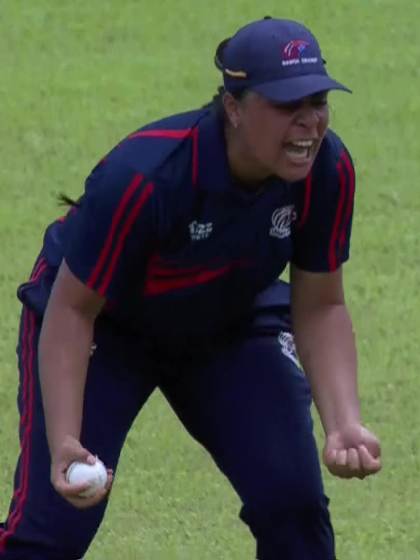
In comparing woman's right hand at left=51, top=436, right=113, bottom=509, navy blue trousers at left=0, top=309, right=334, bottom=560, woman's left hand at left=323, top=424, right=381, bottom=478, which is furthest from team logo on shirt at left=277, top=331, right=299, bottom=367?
woman's right hand at left=51, top=436, right=113, bottom=509

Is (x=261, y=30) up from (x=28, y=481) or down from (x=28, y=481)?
up

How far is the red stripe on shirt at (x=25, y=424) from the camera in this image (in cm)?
534

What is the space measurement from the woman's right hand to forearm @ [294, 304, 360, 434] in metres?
0.62

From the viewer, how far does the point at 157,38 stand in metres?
12.2

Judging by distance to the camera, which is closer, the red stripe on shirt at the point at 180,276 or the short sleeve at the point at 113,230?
the short sleeve at the point at 113,230

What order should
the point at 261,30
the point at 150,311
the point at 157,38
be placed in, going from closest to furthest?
the point at 261,30 → the point at 150,311 → the point at 157,38

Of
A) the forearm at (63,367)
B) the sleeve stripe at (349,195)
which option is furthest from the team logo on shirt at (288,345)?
the forearm at (63,367)

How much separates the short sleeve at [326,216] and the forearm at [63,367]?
1.97ft

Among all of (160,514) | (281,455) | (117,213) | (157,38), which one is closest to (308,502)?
(281,455)

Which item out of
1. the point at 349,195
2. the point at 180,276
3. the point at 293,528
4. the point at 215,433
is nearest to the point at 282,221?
the point at 349,195

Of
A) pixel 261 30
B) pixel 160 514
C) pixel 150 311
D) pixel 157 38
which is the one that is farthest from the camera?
pixel 157 38

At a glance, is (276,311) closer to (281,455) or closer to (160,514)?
(281,455)

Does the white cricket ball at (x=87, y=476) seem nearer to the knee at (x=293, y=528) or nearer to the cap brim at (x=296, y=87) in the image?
the knee at (x=293, y=528)

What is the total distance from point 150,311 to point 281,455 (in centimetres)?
50
